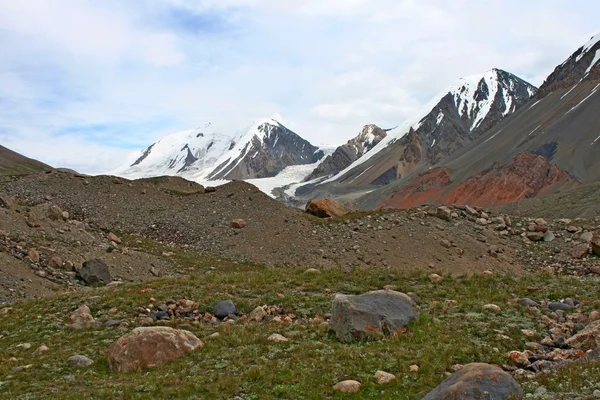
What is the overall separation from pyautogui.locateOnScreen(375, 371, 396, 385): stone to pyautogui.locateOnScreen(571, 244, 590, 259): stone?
2684 cm

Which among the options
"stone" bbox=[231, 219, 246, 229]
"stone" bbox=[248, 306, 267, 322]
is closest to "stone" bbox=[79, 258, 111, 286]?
"stone" bbox=[248, 306, 267, 322]

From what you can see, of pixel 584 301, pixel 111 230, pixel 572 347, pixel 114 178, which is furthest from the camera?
pixel 114 178

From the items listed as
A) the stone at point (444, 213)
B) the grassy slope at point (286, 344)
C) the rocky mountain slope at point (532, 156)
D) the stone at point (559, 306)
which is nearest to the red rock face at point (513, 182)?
the rocky mountain slope at point (532, 156)

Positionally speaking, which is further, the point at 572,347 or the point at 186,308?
the point at 186,308

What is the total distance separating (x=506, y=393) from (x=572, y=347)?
16.2 ft

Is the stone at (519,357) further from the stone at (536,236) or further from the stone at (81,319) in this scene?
the stone at (536,236)

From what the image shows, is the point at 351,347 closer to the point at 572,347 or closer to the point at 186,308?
the point at 572,347

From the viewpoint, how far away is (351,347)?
13500 millimetres

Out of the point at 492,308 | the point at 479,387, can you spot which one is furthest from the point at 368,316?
the point at 479,387

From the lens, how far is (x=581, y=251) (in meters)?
33.9

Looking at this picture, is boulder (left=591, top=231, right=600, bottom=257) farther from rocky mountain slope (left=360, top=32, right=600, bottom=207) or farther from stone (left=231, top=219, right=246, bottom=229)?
rocky mountain slope (left=360, top=32, right=600, bottom=207)

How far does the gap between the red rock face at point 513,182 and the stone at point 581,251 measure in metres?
103

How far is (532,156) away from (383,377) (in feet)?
490

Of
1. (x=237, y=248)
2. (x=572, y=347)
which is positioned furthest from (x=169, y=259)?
(x=572, y=347)
